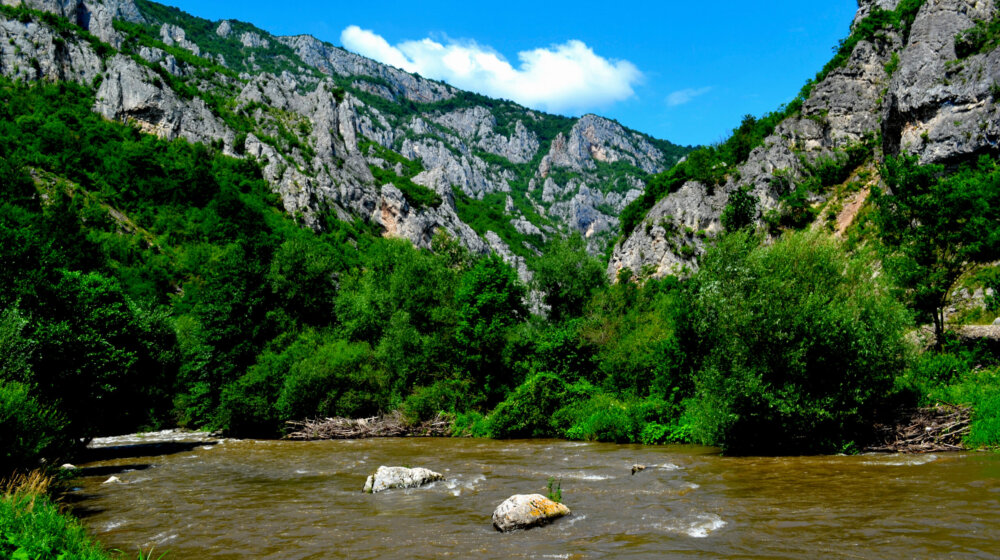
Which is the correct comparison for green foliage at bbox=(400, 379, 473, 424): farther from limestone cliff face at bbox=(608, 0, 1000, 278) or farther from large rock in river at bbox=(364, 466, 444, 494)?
limestone cliff face at bbox=(608, 0, 1000, 278)

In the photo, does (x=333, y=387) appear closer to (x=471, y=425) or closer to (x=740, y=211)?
(x=471, y=425)

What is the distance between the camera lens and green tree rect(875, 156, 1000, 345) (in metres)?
23.5

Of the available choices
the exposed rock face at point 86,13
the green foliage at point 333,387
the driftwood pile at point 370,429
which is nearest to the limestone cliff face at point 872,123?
the driftwood pile at point 370,429

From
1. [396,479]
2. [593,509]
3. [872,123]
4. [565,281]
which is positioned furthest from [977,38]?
[396,479]

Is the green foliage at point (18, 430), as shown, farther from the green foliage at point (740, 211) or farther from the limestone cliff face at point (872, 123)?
the green foliage at point (740, 211)

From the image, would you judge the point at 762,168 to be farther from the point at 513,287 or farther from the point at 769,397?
the point at 769,397

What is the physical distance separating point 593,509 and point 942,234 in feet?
74.3

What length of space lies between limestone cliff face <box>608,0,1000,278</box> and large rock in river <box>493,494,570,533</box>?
40344 millimetres

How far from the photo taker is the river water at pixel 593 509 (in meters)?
9.49

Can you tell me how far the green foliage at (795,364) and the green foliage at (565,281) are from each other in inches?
1485

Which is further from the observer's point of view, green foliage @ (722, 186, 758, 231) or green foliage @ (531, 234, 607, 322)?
green foliage @ (722, 186, 758, 231)

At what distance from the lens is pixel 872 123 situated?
181 feet

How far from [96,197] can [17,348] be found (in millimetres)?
62370

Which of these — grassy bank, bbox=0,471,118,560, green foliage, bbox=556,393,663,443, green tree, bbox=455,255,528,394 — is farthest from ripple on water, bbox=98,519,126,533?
green tree, bbox=455,255,528,394
